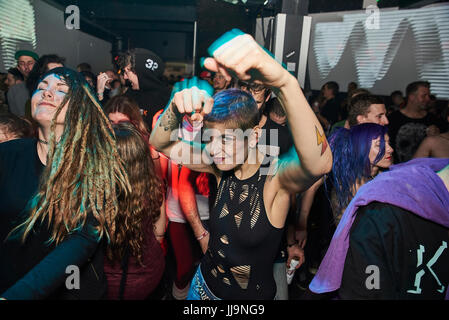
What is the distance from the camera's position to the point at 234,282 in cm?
150

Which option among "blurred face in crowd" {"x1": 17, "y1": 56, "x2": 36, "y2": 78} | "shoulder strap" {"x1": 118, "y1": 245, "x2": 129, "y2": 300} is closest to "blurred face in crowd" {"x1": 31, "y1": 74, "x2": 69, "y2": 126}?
"shoulder strap" {"x1": 118, "y1": 245, "x2": 129, "y2": 300}

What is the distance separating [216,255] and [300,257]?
36.0 inches

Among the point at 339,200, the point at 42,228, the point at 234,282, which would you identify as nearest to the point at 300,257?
the point at 339,200

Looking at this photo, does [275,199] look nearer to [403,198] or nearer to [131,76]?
[403,198]

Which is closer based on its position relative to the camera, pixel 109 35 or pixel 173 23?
pixel 109 35

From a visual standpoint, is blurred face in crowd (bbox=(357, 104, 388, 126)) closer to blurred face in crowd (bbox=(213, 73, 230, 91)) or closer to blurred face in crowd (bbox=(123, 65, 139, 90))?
blurred face in crowd (bbox=(213, 73, 230, 91))

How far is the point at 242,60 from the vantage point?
0.86 metres

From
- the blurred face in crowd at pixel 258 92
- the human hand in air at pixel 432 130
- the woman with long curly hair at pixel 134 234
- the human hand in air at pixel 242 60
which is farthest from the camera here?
the human hand in air at pixel 432 130

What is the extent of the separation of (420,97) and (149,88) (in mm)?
3244

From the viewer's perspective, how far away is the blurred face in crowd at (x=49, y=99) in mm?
1437

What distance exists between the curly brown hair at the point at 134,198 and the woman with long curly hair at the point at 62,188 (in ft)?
0.40

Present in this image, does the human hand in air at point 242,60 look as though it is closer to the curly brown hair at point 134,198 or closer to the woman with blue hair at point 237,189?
the woman with blue hair at point 237,189

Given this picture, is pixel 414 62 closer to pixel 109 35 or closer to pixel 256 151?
pixel 256 151

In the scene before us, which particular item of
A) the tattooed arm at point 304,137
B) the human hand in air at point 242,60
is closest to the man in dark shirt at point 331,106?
the tattooed arm at point 304,137
